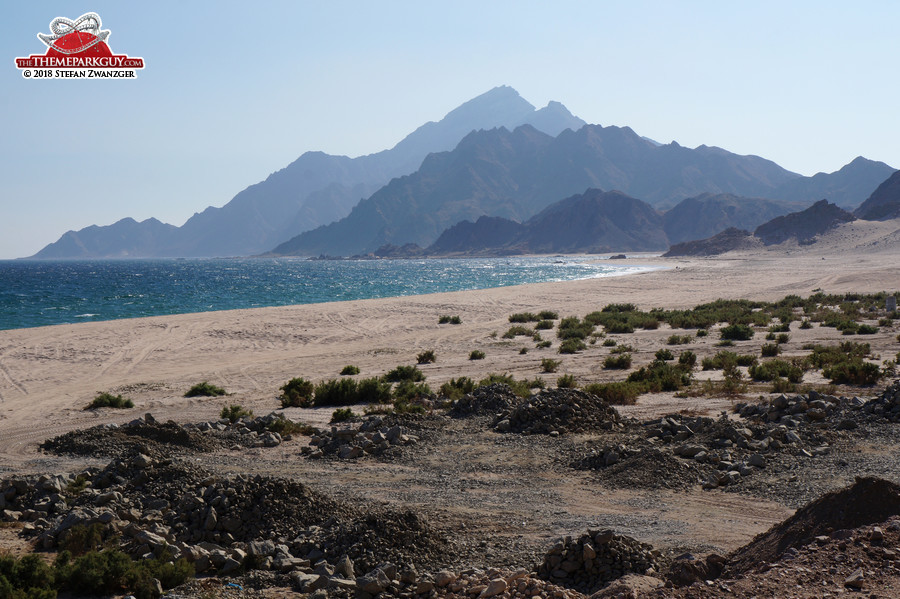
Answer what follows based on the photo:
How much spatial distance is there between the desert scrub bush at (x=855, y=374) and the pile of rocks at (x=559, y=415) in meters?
6.82

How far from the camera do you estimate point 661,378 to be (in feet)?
51.5

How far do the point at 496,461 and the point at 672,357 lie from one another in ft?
37.8

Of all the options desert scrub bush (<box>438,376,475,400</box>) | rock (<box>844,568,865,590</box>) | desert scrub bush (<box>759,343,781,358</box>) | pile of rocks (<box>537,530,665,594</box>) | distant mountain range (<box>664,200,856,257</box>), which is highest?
distant mountain range (<box>664,200,856,257</box>)

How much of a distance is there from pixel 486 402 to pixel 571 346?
31.7 ft

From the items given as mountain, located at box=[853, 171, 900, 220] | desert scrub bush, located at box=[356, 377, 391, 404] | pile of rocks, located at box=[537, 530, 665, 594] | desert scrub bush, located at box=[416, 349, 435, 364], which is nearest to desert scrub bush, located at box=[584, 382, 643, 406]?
desert scrub bush, located at box=[356, 377, 391, 404]

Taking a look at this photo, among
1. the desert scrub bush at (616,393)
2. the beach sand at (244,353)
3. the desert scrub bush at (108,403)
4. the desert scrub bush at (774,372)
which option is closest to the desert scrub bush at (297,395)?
the beach sand at (244,353)

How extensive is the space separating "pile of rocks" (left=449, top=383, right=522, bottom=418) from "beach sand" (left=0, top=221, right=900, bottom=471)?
298cm

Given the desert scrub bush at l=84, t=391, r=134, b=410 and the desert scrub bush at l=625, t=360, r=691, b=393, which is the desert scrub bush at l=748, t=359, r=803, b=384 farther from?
the desert scrub bush at l=84, t=391, r=134, b=410

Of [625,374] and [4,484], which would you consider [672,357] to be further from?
[4,484]

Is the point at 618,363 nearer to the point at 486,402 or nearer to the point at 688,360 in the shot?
the point at 688,360

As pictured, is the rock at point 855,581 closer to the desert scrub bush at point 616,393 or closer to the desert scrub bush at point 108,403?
the desert scrub bush at point 616,393

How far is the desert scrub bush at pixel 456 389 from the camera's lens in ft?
48.5

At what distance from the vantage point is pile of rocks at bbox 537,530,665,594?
5.48 m

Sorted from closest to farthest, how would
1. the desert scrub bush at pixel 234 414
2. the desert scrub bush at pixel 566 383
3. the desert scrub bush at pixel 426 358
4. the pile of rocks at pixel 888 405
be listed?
the pile of rocks at pixel 888 405, the desert scrub bush at pixel 234 414, the desert scrub bush at pixel 566 383, the desert scrub bush at pixel 426 358
